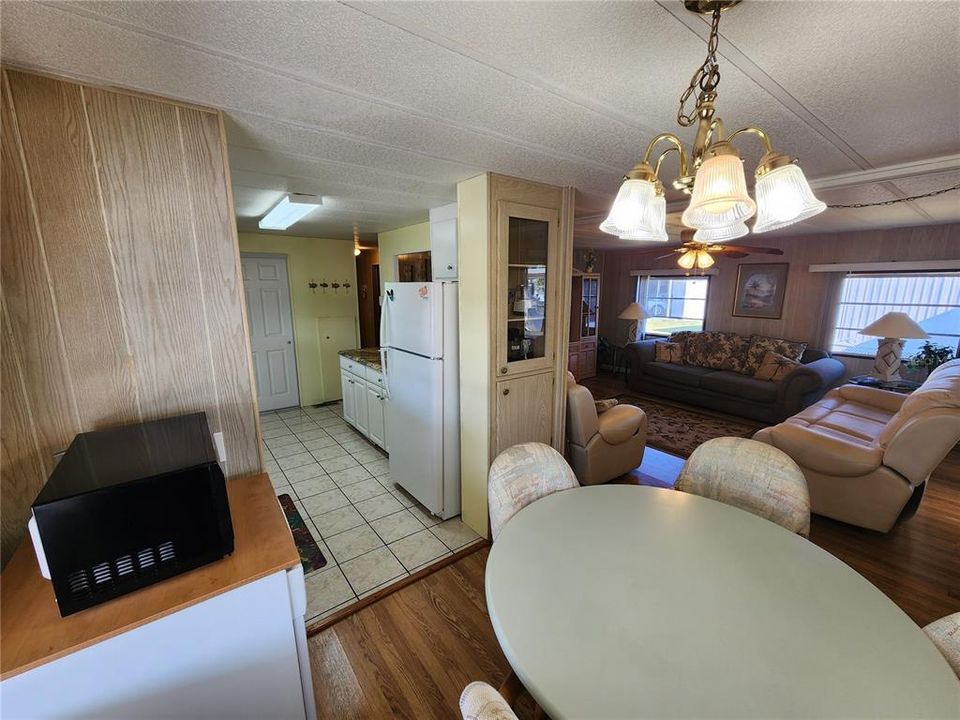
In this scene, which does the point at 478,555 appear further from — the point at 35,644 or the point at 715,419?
the point at 715,419

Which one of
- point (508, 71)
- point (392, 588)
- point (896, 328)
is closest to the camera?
point (508, 71)

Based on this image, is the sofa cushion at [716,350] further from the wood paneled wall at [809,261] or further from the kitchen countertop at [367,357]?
the kitchen countertop at [367,357]

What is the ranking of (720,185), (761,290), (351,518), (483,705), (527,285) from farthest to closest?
(761,290), (351,518), (527,285), (720,185), (483,705)

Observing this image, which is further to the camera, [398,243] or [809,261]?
[809,261]

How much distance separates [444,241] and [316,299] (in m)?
2.61

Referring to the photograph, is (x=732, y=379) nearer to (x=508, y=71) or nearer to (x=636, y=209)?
(x=636, y=209)

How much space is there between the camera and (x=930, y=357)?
4.17 meters

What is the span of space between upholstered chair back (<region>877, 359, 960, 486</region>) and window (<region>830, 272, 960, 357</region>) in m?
2.58

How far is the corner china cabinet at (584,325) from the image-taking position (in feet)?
20.0

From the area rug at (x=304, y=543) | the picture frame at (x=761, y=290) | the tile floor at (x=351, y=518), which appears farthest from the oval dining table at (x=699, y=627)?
the picture frame at (x=761, y=290)

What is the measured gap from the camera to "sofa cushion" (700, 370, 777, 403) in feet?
14.6

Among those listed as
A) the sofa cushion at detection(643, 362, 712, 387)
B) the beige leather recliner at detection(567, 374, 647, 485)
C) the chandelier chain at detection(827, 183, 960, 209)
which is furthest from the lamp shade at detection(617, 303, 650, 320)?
the beige leather recliner at detection(567, 374, 647, 485)

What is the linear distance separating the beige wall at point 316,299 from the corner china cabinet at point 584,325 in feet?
10.9

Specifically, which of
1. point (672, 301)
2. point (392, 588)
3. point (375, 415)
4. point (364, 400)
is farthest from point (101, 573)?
point (672, 301)
